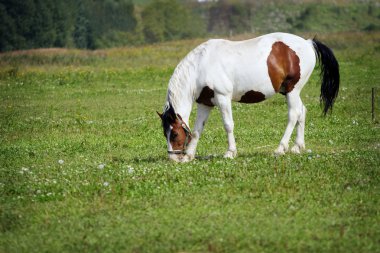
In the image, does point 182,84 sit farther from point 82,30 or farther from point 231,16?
point 231,16

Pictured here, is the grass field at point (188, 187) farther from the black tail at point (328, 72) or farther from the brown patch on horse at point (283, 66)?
the brown patch on horse at point (283, 66)

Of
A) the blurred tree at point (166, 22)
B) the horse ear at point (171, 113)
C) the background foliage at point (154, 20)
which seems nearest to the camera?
the horse ear at point (171, 113)

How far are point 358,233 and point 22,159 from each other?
9068 mm

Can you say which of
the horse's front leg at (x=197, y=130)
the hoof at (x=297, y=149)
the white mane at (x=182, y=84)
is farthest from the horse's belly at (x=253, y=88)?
the hoof at (x=297, y=149)

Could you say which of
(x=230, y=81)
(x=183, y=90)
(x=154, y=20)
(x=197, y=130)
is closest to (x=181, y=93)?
(x=183, y=90)

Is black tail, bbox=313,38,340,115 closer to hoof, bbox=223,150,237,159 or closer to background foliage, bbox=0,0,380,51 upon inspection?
hoof, bbox=223,150,237,159

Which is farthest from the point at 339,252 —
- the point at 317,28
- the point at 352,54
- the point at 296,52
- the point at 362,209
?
the point at 317,28

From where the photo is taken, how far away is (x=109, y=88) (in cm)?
3491

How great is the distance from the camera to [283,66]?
14.9 meters

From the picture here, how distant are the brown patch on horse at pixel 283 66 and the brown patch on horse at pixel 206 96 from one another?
1.34m

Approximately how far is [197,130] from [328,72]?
3.36 m

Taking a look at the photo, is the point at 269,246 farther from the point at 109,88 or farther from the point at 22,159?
the point at 109,88

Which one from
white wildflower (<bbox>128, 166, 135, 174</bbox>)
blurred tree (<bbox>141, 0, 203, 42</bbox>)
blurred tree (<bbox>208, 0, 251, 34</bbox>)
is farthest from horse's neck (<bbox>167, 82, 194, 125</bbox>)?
blurred tree (<bbox>208, 0, 251, 34</bbox>)

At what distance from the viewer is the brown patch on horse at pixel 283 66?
584 inches
